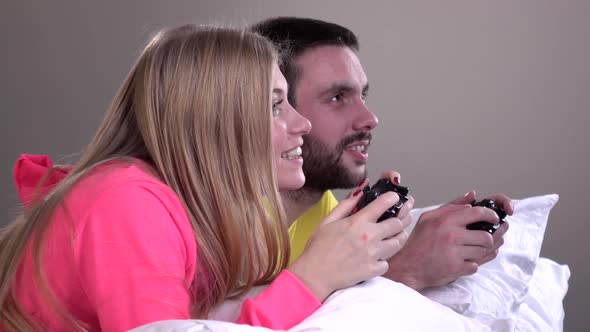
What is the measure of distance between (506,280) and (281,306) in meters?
0.69

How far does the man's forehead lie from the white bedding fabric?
382mm

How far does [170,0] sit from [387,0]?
0.79m

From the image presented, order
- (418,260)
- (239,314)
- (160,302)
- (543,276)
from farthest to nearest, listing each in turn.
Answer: (543,276) → (418,260) → (239,314) → (160,302)

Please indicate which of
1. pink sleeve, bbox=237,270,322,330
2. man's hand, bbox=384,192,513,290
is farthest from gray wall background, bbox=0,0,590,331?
pink sleeve, bbox=237,270,322,330

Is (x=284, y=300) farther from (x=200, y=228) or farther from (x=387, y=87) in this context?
(x=387, y=87)

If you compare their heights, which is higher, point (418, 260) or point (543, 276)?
point (418, 260)

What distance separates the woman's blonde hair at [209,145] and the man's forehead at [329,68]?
0.79 m

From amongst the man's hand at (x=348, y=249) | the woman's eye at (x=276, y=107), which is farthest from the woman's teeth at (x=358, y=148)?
the man's hand at (x=348, y=249)

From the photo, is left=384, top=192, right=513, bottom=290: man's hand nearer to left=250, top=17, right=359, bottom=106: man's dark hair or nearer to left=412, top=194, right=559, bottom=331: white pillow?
left=412, top=194, right=559, bottom=331: white pillow

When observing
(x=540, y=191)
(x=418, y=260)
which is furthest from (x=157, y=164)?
(x=540, y=191)

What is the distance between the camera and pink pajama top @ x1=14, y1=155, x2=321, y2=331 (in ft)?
3.06

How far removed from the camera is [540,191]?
292cm

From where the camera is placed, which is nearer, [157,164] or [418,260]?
[157,164]

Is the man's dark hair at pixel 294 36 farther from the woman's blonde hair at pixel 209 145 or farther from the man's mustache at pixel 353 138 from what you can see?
the woman's blonde hair at pixel 209 145
